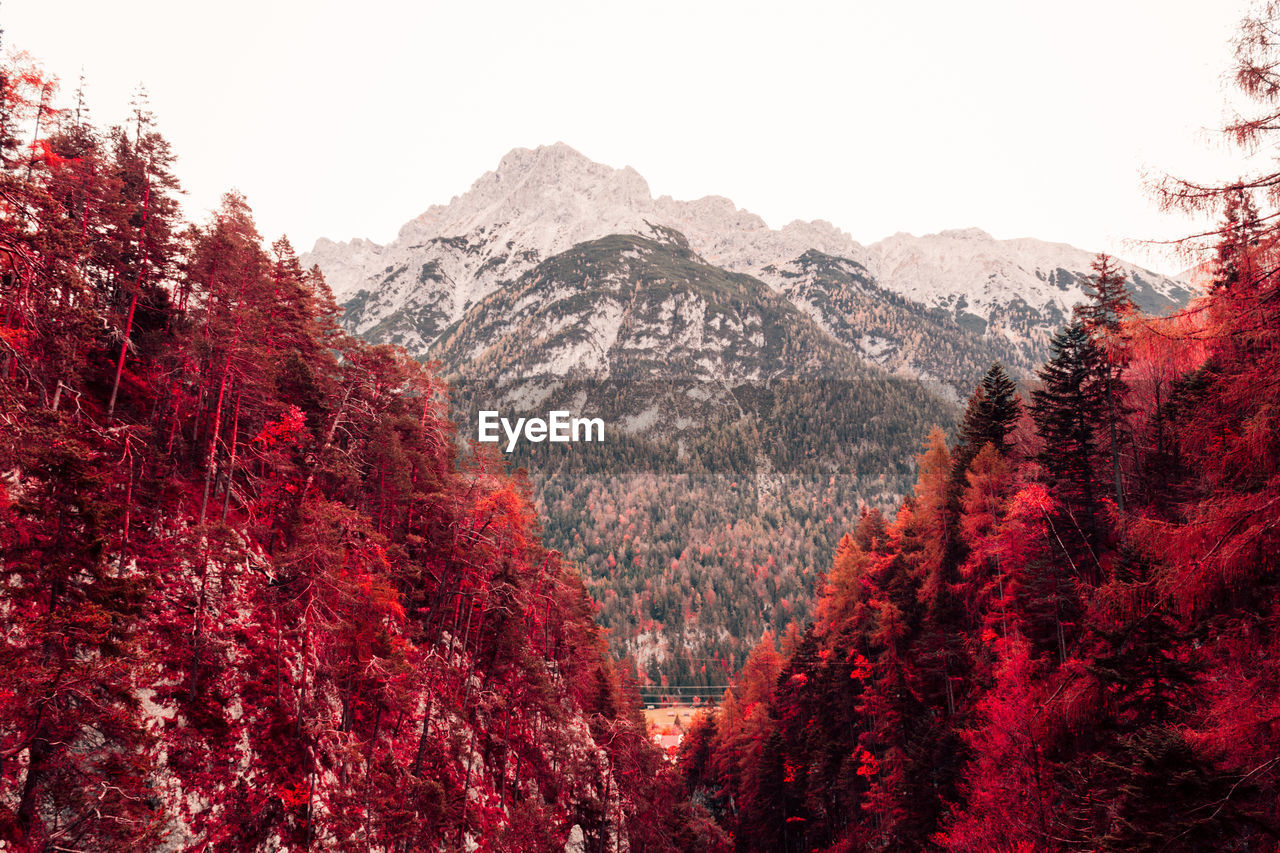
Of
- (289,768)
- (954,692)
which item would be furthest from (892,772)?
(289,768)

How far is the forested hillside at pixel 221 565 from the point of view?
1184 centimetres

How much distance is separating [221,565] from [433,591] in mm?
11962

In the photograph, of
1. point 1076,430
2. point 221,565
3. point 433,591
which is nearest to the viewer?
point 221,565

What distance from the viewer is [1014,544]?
2852cm

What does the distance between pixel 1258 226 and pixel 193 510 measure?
29.9 meters

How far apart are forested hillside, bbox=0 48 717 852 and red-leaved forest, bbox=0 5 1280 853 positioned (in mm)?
138

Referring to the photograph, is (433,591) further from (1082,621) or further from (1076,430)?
(1076,430)

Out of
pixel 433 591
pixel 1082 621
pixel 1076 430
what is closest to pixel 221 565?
pixel 433 591

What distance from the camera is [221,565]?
21.5 metres

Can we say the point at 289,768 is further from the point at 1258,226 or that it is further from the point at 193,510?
the point at 1258,226

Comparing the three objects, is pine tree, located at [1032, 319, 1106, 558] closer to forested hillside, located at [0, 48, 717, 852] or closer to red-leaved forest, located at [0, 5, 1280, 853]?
red-leaved forest, located at [0, 5, 1280, 853]

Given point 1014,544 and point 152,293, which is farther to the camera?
point 1014,544

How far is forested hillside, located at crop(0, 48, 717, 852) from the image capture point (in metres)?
11.8

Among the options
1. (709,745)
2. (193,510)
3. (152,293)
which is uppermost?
(152,293)
